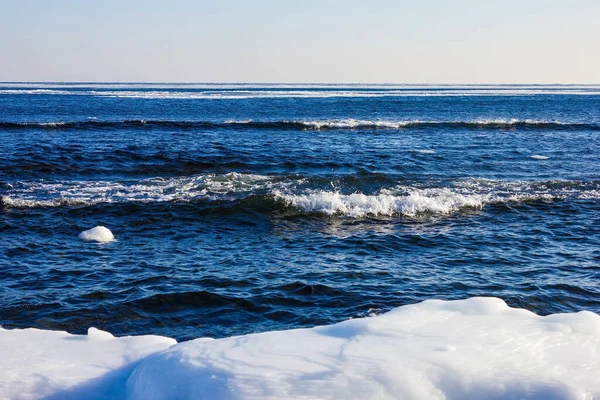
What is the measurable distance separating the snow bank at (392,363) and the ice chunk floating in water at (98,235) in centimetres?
770

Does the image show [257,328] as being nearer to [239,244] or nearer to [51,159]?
[239,244]

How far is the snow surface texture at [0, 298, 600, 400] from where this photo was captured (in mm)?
5121

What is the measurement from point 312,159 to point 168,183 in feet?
24.5

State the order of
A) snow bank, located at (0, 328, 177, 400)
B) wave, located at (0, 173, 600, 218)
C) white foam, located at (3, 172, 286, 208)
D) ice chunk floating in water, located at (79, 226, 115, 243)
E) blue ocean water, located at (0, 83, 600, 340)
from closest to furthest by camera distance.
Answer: snow bank, located at (0, 328, 177, 400), blue ocean water, located at (0, 83, 600, 340), ice chunk floating in water, located at (79, 226, 115, 243), wave, located at (0, 173, 600, 218), white foam, located at (3, 172, 286, 208)

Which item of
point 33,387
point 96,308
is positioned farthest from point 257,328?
point 33,387

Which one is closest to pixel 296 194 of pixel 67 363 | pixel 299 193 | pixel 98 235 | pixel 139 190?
pixel 299 193

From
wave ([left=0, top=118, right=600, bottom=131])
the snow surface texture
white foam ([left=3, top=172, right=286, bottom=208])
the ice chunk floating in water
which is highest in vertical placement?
wave ([left=0, top=118, right=600, bottom=131])

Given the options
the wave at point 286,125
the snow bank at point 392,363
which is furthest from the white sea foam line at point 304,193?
the wave at point 286,125

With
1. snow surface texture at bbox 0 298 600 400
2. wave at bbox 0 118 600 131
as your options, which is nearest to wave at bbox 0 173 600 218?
snow surface texture at bbox 0 298 600 400

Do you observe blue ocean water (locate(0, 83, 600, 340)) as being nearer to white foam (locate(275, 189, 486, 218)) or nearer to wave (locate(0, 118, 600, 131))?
white foam (locate(275, 189, 486, 218))

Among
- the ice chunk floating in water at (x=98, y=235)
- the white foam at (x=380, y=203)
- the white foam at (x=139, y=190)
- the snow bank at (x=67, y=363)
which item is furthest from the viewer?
the white foam at (x=139, y=190)

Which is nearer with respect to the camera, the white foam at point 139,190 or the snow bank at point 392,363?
the snow bank at point 392,363

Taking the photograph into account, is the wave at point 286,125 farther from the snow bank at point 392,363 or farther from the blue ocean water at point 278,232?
the snow bank at point 392,363

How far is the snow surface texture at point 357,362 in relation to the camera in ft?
16.8
